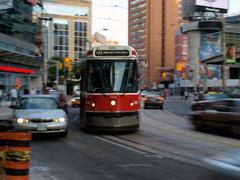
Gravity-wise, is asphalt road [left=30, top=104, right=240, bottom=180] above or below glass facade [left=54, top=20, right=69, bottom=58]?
below

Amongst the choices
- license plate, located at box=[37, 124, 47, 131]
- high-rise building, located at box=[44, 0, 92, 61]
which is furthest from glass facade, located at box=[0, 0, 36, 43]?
high-rise building, located at box=[44, 0, 92, 61]

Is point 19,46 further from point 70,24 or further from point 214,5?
point 70,24

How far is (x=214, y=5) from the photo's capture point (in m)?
105

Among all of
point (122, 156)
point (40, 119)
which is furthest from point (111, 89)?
point (122, 156)

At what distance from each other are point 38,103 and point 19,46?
134 ft

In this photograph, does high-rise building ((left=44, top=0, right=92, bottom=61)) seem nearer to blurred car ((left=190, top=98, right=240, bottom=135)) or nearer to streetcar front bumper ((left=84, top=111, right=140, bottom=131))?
blurred car ((left=190, top=98, right=240, bottom=135))

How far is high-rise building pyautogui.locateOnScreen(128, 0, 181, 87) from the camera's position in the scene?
316 feet

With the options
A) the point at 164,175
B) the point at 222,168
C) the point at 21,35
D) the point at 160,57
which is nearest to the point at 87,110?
the point at 164,175

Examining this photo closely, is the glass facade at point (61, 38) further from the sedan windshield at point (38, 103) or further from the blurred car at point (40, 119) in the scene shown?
the blurred car at point (40, 119)

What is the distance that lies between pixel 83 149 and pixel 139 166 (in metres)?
3.48

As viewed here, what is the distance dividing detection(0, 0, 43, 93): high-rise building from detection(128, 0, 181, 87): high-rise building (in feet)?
60.0

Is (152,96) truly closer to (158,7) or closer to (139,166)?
(139,166)

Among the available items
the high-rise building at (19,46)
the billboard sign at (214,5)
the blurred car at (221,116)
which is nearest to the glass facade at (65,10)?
the billboard sign at (214,5)

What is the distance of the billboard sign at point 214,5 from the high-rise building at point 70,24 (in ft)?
104
